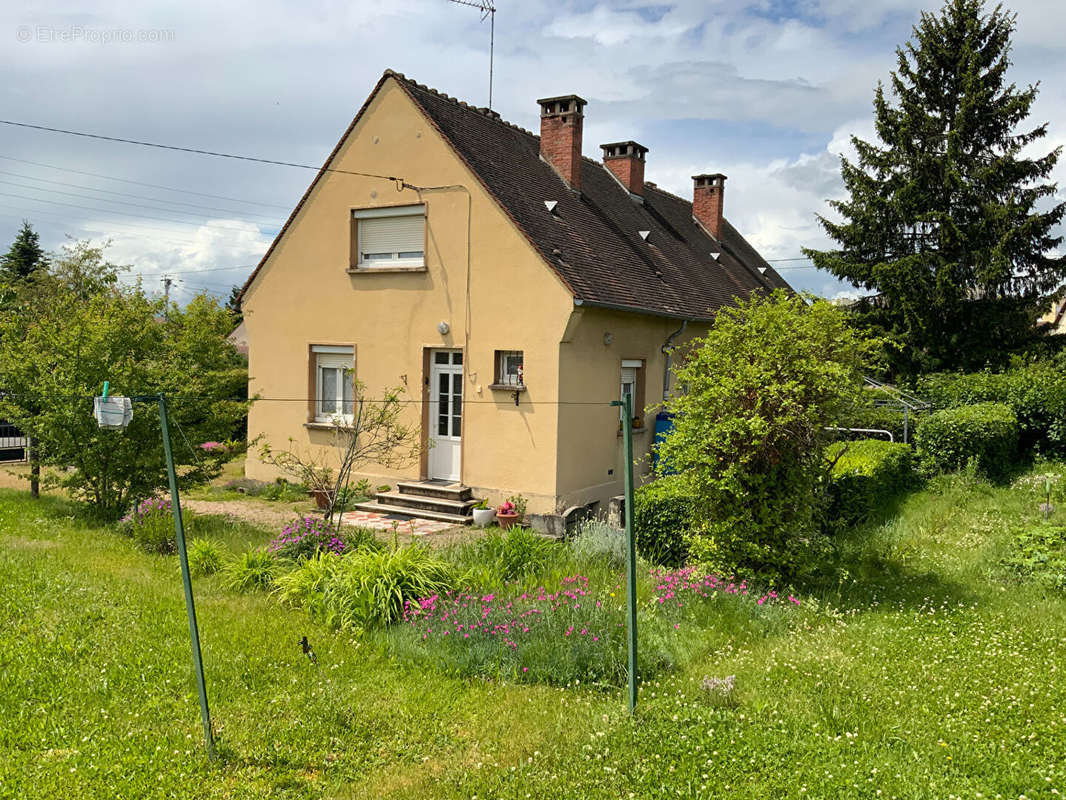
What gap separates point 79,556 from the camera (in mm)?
9641

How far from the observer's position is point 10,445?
19.5m

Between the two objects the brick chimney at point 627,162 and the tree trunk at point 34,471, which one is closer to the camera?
the tree trunk at point 34,471

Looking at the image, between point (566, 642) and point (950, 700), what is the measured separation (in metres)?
2.94

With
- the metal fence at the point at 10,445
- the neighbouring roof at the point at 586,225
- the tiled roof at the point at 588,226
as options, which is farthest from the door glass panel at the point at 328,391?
the metal fence at the point at 10,445

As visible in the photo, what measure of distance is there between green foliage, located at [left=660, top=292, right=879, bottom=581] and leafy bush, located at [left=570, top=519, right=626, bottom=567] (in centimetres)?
102

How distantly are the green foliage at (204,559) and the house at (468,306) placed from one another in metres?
4.35

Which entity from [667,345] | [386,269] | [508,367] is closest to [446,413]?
[508,367]

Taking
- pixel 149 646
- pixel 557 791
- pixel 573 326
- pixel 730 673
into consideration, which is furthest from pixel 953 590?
pixel 149 646

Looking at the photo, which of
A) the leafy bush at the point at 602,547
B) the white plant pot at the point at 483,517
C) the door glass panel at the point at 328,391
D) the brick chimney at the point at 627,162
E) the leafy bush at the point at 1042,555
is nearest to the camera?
the leafy bush at the point at 1042,555

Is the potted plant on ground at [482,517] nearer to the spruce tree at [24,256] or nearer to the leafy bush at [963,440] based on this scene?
the leafy bush at [963,440]

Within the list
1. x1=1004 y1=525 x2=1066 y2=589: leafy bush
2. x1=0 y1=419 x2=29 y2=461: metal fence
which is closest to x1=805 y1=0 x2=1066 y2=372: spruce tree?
x1=1004 y1=525 x2=1066 y2=589: leafy bush

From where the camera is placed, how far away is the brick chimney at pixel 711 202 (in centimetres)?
2403

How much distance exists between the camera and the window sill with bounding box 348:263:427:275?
1394 centimetres

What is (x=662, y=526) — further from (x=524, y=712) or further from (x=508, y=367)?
(x=524, y=712)
